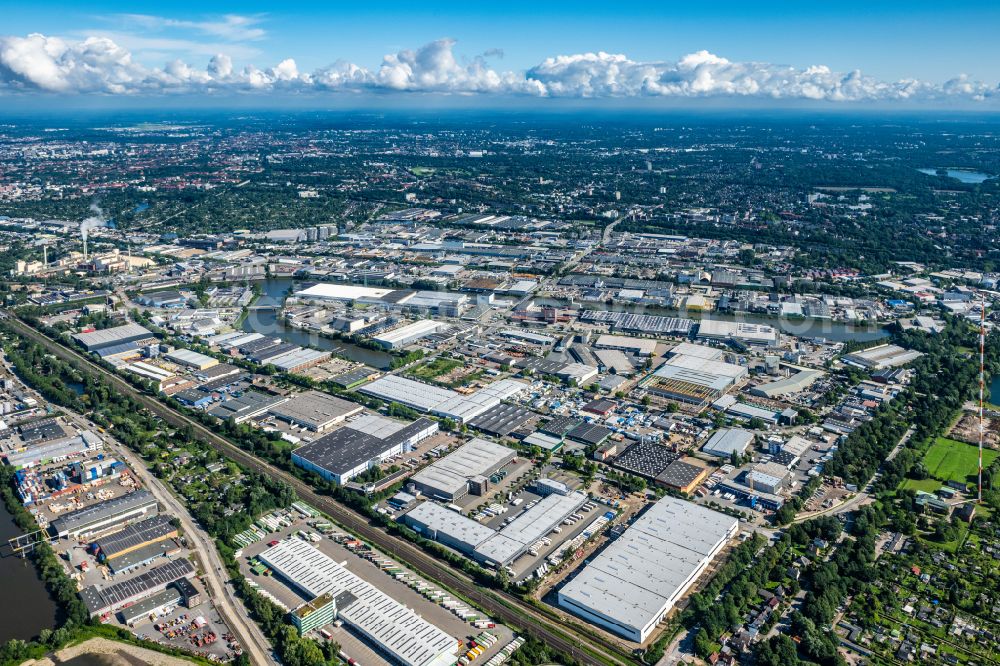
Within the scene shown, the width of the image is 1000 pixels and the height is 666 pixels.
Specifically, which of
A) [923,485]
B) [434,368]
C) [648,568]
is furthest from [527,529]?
[434,368]

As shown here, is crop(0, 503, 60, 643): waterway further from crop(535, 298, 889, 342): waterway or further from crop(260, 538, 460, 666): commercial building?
crop(535, 298, 889, 342): waterway

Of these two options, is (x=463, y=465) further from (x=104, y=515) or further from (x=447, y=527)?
(x=104, y=515)

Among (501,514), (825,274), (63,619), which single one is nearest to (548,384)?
(501,514)

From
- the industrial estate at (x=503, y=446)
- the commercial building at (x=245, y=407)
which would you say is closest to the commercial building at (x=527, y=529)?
the industrial estate at (x=503, y=446)

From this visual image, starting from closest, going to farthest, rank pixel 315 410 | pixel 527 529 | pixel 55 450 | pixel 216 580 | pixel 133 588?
pixel 133 588 < pixel 216 580 < pixel 527 529 < pixel 55 450 < pixel 315 410

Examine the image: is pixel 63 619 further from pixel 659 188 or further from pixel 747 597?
pixel 659 188

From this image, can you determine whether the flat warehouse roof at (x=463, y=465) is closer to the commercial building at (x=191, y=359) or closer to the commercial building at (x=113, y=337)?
the commercial building at (x=191, y=359)
